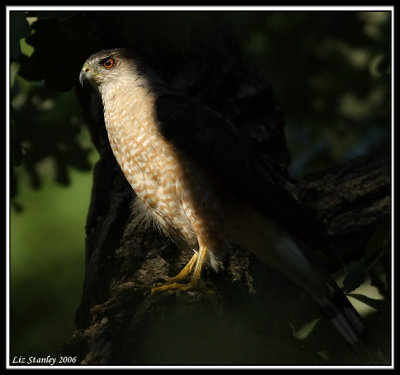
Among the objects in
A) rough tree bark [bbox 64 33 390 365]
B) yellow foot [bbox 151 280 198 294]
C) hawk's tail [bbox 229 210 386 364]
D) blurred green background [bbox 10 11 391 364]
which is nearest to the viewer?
rough tree bark [bbox 64 33 390 365]

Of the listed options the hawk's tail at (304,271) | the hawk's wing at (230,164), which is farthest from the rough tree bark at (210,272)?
the hawk's wing at (230,164)

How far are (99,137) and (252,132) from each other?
1.29 m

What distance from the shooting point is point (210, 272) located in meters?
3.35

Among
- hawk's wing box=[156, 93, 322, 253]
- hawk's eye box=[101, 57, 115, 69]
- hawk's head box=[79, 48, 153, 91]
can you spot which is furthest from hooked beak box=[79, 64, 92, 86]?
hawk's wing box=[156, 93, 322, 253]

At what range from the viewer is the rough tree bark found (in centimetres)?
261

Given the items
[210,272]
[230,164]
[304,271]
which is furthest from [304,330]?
[230,164]

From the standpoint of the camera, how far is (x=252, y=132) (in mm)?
4215

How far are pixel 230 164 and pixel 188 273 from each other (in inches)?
29.7

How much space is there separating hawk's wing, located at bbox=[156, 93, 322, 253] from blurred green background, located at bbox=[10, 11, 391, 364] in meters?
0.79

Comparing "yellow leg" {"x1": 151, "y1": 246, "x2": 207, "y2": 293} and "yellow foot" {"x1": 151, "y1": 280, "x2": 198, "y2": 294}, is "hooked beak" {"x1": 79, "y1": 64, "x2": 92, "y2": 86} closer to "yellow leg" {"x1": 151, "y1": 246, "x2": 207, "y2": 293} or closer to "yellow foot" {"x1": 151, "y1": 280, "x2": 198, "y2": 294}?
"yellow leg" {"x1": 151, "y1": 246, "x2": 207, "y2": 293}

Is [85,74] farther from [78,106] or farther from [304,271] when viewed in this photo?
[304,271]

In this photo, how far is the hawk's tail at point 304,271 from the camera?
10.2 feet

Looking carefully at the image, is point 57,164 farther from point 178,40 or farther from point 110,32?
point 178,40
